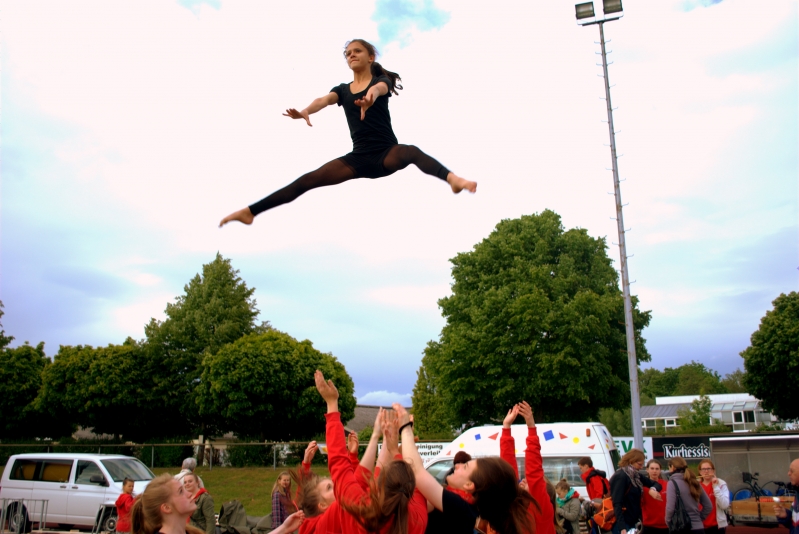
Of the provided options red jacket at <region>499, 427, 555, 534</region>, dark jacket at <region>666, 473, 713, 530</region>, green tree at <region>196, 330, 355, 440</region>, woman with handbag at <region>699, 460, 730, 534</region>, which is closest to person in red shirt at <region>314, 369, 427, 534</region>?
red jacket at <region>499, 427, 555, 534</region>

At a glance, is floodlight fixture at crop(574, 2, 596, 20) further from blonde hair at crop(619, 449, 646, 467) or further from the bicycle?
blonde hair at crop(619, 449, 646, 467)

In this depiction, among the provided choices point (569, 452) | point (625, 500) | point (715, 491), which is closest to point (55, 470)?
point (569, 452)

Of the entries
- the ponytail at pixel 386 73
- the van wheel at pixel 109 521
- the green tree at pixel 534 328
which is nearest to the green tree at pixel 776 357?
the green tree at pixel 534 328

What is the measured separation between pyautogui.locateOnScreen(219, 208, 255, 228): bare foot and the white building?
70694mm

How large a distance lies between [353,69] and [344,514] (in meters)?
3.41

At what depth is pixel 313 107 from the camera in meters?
5.62

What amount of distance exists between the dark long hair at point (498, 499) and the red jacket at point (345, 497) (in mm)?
340

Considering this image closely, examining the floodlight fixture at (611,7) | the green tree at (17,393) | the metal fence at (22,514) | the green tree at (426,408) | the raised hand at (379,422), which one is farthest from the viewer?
the green tree at (426,408)

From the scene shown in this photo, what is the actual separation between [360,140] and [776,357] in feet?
119

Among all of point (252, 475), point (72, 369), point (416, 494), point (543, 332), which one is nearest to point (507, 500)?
point (416, 494)

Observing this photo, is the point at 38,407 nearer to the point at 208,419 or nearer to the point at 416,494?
the point at 208,419

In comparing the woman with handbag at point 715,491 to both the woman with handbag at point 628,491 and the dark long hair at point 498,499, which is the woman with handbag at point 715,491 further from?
the dark long hair at point 498,499

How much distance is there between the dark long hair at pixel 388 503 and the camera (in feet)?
11.2

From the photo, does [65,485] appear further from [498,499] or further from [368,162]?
[498,499]
